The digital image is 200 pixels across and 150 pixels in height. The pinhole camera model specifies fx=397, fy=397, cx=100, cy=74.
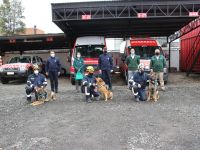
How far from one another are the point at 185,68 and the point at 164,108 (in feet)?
67.1

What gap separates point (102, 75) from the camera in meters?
16.2

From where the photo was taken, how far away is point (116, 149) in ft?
24.7

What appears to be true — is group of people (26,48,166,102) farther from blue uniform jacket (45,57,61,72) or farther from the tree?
the tree

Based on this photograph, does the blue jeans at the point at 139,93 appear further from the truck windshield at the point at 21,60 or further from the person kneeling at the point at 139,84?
the truck windshield at the point at 21,60

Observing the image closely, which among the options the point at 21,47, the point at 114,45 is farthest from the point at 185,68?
the point at 21,47

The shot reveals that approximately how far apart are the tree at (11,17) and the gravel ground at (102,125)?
3234 cm

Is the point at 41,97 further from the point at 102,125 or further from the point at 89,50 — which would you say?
the point at 89,50

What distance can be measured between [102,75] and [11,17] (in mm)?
31333

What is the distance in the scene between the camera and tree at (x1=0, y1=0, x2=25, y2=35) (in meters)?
44.6

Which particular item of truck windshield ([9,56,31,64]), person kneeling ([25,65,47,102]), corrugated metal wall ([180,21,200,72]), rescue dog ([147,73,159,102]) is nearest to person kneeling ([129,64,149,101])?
rescue dog ([147,73,159,102])

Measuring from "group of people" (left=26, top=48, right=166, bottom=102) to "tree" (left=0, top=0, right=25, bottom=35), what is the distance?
30.5 meters

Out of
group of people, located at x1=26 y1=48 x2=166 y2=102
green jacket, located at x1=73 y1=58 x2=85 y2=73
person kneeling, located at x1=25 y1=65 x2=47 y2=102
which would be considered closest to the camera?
group of people, located at x1=26 y1=48 x2=166 y2=102

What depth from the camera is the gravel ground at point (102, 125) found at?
790 centimetres

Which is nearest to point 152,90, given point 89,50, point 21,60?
point 89,50
